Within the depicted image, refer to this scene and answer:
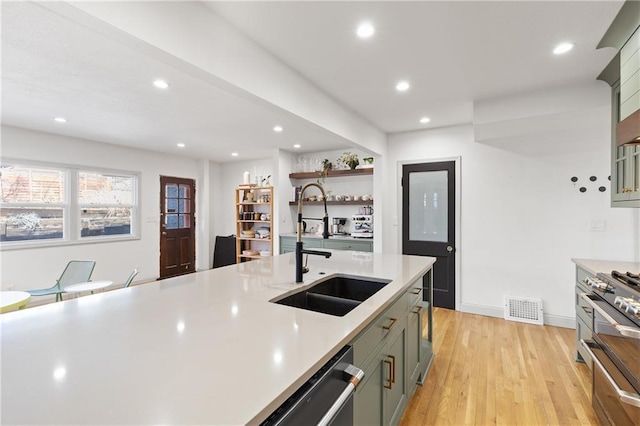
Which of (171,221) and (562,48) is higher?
(562,48)

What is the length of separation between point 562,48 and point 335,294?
250cm

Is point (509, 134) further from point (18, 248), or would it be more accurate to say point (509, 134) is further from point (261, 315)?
point (18, 248)

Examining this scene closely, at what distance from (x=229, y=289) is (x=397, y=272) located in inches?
45.6

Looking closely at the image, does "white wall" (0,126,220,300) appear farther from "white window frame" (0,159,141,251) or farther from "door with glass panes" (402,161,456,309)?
"door with glass panes" (402,161,456,309)

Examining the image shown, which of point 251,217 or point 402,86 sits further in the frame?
point 251,217

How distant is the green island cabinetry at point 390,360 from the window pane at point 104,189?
17.9 feet

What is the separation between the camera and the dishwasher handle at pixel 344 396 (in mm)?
914

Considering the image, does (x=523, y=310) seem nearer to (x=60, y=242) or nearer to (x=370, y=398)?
(x=370, y=398)

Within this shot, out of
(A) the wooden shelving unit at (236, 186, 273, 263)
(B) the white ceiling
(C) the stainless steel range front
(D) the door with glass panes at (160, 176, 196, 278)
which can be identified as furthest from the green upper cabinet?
(D) the door with glass panes at (160, 176, 196, 278)

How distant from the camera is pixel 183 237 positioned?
645 centimetres

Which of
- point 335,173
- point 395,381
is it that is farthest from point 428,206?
point 395,381

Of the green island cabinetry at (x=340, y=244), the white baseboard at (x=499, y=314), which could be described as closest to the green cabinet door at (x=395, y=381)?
the white baseboard at (x=499, y=314)

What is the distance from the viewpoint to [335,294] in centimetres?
213

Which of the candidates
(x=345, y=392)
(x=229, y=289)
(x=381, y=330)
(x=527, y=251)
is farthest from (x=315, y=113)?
(x=527, y=251)
